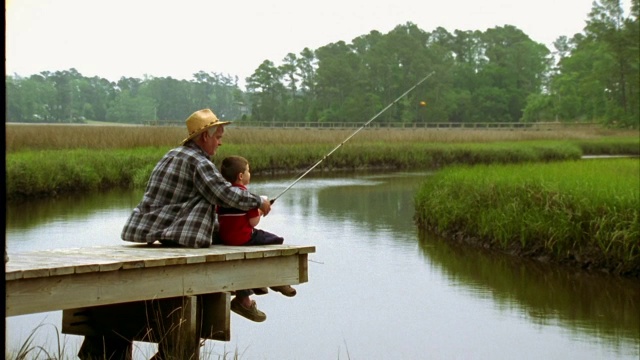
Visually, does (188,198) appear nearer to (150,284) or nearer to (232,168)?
(232,168)

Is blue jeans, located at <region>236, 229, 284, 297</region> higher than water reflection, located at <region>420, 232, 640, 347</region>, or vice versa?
blue jeans, located at <region>236, 229, 284, 297</region>

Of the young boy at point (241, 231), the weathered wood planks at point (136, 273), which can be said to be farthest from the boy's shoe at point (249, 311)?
the weathered wood planks at point (136, 273)

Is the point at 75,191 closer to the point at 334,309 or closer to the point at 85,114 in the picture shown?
the point at 334,309

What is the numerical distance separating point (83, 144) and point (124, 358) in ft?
81.7

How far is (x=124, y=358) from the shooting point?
5703 mm

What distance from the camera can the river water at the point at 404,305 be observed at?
27.0ft

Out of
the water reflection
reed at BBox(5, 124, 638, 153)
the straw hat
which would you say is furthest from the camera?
reed at BBox(5, 124, 638, 153)

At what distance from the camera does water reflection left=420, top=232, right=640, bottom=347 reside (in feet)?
31.7

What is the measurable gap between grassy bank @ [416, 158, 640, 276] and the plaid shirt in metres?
6.61

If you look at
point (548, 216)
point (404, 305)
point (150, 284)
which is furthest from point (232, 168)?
point (548, 216)

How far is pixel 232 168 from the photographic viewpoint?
5852 mm

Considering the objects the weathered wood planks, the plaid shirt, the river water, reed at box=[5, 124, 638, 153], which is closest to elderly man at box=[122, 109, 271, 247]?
the plaid shirt

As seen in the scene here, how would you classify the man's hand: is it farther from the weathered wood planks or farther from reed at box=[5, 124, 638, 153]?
reed at box=[5, 124, 638, 153]

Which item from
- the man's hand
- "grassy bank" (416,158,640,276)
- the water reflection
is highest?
the man's hand
